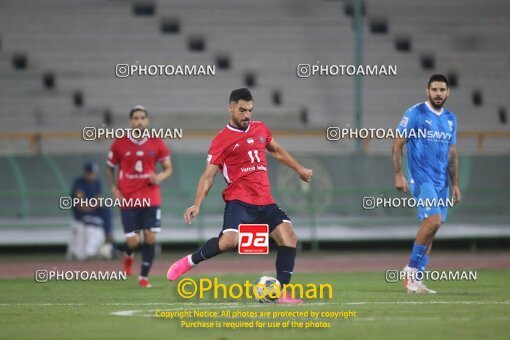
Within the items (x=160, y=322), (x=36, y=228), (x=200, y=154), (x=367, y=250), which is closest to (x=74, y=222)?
(x=36, y=228)

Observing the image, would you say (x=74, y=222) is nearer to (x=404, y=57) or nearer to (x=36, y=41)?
(x=36, y=41)

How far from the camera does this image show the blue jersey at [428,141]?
41.3ft

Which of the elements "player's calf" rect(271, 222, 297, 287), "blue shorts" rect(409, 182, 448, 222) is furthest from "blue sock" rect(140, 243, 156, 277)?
"blue shorts" rect(409, 182, 448, 222)

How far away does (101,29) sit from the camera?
3158 centimetres

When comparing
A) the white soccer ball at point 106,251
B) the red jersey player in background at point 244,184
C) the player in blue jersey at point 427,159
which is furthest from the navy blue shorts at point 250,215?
the white soccer ball at point 106,251

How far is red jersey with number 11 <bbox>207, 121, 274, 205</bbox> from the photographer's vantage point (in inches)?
452

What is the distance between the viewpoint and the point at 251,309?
10516 mm

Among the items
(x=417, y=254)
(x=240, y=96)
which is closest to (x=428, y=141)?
(x=417, y=254)

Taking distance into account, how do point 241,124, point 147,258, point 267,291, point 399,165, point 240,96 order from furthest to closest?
point 147,258 < point 399,165 < point 241,124 < point 240,96 < point 267,291

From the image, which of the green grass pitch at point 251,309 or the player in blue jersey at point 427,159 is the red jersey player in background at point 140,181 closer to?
the green grass pitch at point 251,309

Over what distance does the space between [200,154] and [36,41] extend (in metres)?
8.59

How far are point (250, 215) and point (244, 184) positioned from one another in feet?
1.09

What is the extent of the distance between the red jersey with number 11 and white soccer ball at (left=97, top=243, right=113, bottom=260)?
11323 mm

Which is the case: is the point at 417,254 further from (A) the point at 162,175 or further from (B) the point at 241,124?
(A) the point at 162,175
